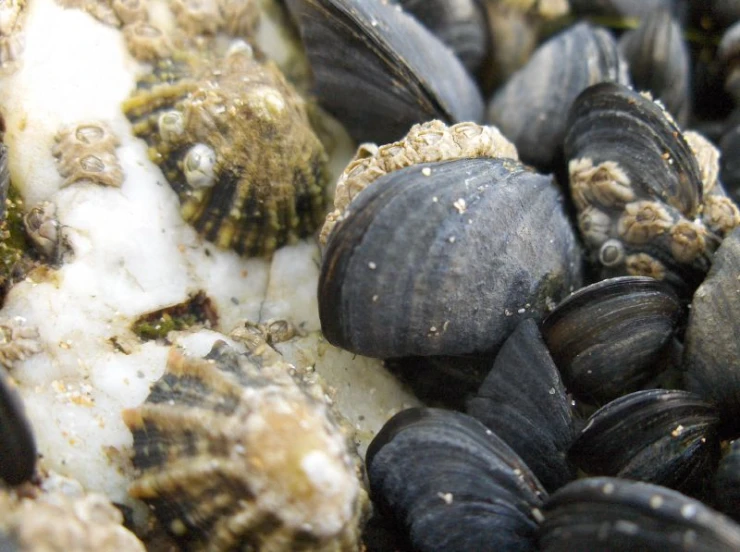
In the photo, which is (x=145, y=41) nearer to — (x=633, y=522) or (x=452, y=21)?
(x=452, y=21)

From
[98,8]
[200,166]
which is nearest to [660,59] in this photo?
[200,166]

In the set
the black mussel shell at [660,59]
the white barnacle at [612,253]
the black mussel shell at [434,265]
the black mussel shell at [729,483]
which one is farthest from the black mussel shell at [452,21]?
the black mussel shell at [729,483]

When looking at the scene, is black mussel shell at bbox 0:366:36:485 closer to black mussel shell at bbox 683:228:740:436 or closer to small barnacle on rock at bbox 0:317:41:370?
small barnacle on rock at bbox 0:317:41:370

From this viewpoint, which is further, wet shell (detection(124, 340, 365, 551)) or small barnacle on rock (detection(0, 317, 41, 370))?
small barnacle on rock (detection(0, 317, 41, 370))

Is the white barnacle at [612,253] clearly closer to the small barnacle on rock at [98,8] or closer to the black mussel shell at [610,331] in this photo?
the black mussel shell at [610,331]

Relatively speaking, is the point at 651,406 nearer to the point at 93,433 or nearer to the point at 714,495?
the point at 714,495

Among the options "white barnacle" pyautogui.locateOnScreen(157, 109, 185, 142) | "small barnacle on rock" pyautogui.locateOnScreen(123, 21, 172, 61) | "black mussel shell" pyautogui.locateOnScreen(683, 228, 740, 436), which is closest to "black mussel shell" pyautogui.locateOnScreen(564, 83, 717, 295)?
"black mussel shell" pyautogui.locateOnScreen(683, 228, 740, 436)

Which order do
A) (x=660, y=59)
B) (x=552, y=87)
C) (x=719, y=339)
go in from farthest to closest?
(x=660, y=59), (x=552, y=87), (x=719, y=339)
